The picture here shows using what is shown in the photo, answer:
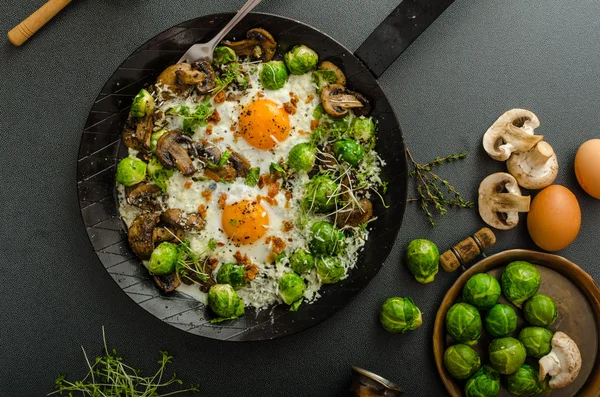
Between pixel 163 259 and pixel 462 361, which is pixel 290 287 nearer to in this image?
pixel 163 259

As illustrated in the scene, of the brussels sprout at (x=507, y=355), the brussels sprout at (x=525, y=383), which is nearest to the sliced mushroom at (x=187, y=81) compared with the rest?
the brussels sprout at (x=507, y=355)

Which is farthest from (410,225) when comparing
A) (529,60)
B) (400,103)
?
(529,60)

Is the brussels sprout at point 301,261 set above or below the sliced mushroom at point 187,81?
below

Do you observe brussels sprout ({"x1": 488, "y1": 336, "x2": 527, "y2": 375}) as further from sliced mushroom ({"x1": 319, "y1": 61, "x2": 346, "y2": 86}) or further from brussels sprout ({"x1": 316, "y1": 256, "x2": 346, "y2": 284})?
sliced mushroom ({"x1": 319, "y1": 61, "x2": 346, "y2": 86})

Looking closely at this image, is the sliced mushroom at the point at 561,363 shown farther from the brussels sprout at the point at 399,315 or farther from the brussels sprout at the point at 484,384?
the brussels sprout at the point at 399,315

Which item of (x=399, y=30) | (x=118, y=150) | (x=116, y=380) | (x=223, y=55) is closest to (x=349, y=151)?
(x=399, y=30)

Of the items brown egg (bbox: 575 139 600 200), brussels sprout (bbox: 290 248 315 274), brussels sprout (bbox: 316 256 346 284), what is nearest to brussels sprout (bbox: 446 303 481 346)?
brussels sprout (bbox: 316 256 346 284)
